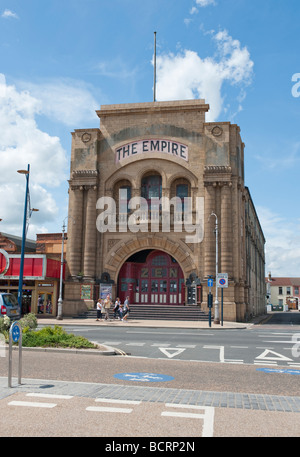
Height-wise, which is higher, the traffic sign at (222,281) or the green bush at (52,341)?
the traffic sign at (222,281)

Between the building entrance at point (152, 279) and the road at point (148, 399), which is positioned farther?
the building entrance at point (152, 279)

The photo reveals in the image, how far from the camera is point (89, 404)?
707cm

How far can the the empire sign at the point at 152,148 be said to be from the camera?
119 feet

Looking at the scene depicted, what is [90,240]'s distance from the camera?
1421 inches

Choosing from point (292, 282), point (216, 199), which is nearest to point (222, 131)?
point (216, 199)

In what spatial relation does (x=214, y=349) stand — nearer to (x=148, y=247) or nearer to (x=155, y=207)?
(x=148, y=247)

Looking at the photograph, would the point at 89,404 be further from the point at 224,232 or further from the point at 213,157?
the point at 213,157

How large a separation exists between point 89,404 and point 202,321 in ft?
84.4

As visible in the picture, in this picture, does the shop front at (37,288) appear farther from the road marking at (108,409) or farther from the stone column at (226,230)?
the road marking at (108,409)

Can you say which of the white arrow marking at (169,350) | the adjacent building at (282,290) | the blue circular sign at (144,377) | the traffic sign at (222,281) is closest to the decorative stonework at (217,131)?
the traffic sign at (222,281)

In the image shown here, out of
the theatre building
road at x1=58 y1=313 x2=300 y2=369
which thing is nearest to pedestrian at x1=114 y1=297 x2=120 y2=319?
the theatre building

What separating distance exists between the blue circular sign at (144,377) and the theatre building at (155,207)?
77.2 feet

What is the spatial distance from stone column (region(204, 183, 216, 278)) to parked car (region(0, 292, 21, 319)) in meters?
15.8

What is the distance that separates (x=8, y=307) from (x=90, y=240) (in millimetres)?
14708
